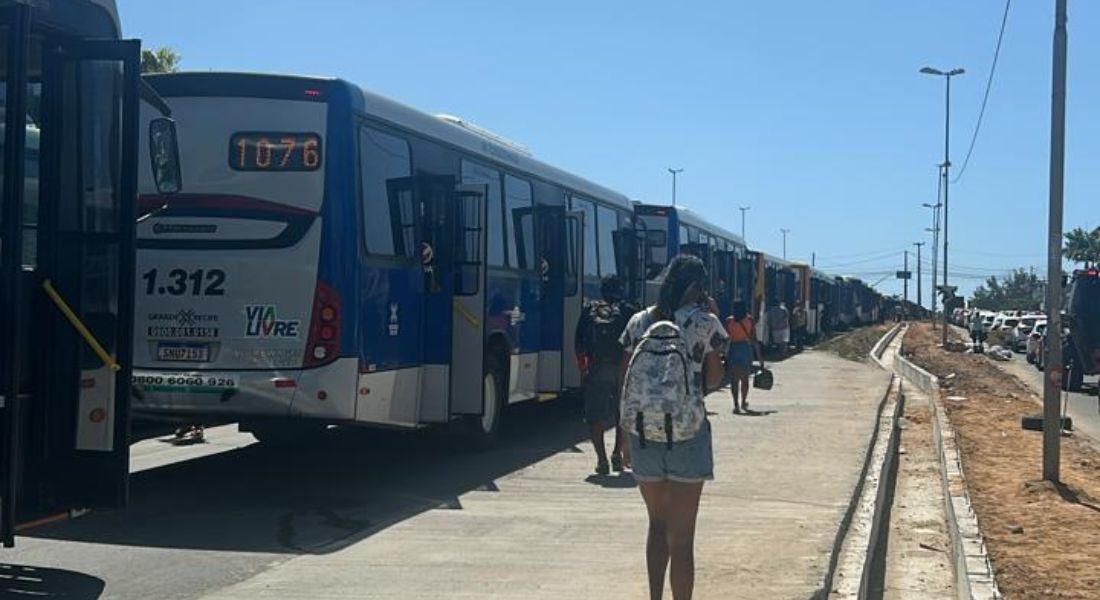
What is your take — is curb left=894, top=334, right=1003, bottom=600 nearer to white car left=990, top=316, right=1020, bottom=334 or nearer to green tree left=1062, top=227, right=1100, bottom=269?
white car left=990, top=316, right=1020, bottom=334

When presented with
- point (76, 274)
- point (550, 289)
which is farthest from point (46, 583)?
Answer: point (550, 289)

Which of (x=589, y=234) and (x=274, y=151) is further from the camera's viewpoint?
(x=589, y=234)

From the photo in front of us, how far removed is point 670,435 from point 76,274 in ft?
10.5

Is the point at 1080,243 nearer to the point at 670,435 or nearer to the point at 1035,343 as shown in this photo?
the point at 1035,343

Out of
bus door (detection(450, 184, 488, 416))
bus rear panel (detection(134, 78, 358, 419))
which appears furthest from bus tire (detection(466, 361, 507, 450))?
bus rear panel (detection(134, 78, 358, 419))

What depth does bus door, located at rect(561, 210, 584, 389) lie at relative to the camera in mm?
15633

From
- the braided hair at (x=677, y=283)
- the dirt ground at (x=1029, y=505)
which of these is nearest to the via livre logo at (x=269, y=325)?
the braided hair at (x=677, y=283)

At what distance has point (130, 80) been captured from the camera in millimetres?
6430

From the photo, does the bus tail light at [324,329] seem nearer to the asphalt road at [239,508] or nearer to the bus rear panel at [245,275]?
the bus rear panel at [245,275]

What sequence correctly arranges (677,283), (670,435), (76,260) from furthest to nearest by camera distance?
1. (76,260)
2. (677,283)
3. (670,435)

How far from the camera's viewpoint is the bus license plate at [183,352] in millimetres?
9359

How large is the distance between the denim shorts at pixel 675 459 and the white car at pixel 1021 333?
1641 inches

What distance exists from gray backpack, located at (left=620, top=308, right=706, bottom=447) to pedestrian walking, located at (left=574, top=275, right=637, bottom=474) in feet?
17.2

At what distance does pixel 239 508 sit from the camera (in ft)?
31.8
